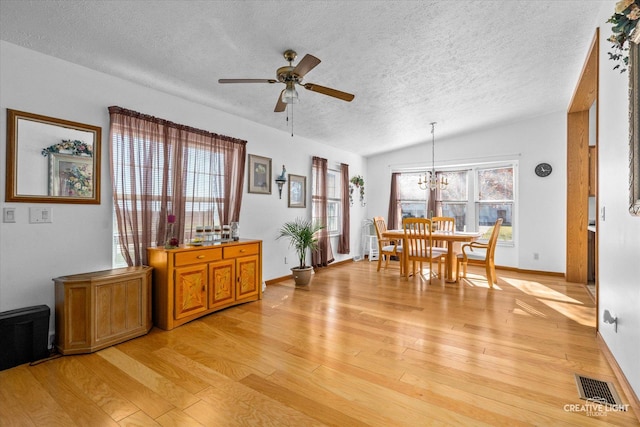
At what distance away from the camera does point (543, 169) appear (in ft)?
17.8

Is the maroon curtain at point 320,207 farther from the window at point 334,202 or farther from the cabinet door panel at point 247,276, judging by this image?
the cabinet door panel at point 247,276

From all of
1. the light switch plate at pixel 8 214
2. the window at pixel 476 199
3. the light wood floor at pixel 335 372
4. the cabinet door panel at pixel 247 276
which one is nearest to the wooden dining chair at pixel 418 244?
the window at pixel 476 199

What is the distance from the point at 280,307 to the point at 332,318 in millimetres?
703

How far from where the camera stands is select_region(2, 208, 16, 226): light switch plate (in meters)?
2.38

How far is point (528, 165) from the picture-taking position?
5.57 metres

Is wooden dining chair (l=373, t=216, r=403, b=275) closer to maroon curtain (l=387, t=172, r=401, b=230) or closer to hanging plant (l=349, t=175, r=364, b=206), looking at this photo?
maroon curtain (l=387, t=172, r=401, b=230)

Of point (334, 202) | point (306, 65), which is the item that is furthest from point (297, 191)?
point (306, 65)

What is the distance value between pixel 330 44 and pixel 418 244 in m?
3.46

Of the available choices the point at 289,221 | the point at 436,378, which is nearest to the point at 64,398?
the point at 436,378

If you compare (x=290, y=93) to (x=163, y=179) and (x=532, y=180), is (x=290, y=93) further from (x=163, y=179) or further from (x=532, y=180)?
A: (x=532, y=180)

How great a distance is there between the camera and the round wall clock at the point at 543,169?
5.37m

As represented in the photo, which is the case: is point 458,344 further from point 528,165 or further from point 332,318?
point 528,165

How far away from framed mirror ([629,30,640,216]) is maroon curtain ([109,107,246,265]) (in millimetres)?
3706

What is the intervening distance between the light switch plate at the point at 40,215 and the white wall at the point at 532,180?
5.47 m
